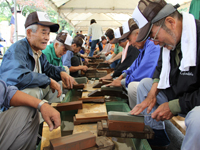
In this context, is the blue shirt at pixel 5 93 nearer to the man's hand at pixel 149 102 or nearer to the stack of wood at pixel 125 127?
the stack of wood at pixel 125 127

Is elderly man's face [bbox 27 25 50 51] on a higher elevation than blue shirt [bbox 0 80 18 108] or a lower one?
higher

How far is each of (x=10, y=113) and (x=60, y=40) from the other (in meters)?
2.11

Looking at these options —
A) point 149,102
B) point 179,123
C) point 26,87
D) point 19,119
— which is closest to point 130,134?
point 149,102

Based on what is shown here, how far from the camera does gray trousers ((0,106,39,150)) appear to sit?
4.19 feet

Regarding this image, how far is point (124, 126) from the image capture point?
143 centimetres

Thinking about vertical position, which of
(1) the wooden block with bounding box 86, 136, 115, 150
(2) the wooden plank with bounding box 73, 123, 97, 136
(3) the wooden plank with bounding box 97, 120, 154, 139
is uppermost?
(3) the wooden plank with bounding box 97, 120, 154, 139

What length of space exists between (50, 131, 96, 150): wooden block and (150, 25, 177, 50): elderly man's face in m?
1.08

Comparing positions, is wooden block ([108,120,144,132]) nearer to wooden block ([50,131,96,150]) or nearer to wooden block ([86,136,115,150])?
wooden block ([86,136,115,150])

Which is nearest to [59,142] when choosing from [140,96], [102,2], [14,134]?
[14,134]

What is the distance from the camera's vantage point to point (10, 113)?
1.35 meters

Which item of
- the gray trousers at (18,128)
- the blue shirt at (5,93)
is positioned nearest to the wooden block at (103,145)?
the gray trousers at (18,128)

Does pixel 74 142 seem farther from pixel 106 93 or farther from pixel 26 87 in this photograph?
pixel 106 93

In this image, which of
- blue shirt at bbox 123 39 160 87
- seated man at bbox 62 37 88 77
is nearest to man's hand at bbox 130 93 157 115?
blue shirt at bbox 123 39 160 87

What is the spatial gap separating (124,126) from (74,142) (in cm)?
49
